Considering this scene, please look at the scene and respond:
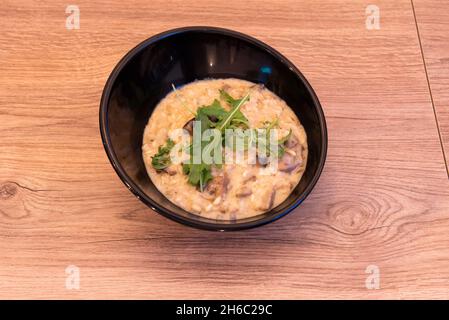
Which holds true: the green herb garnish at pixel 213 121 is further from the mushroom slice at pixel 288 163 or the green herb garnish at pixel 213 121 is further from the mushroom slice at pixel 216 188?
the mushroom slice at pixel 288 163

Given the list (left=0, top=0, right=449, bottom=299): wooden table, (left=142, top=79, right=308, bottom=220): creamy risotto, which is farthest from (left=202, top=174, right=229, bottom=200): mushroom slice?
(left=0, top=0, right=449, bottom=299): wooden table

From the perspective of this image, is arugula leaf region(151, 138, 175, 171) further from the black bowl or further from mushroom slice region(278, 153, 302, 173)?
mushroom slice region(278, 153, 302, 173)

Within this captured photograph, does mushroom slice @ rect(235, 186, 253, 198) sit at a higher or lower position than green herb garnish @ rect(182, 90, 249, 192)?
lower

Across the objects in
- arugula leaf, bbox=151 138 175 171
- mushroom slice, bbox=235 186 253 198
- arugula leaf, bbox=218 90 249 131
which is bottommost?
mushroom slice, bbox=235 186 253 198

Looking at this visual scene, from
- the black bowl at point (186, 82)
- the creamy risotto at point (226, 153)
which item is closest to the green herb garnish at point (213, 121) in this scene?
the creamy risotto at point (226, 153)
